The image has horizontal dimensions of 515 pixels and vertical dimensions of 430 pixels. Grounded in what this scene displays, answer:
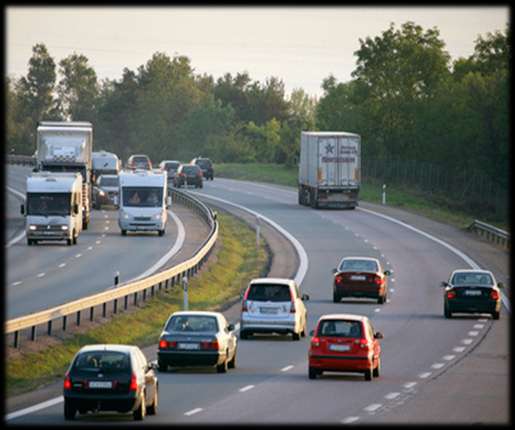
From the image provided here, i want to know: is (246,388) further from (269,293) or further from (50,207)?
(50,207)

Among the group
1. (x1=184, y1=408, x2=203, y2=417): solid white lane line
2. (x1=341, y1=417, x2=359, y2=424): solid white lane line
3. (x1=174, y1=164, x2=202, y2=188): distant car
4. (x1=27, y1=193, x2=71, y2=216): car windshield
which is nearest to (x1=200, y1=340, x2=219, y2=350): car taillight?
(x1=184, y1=408, x2=203, y2=417): solid white lane line

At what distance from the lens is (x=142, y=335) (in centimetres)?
3984

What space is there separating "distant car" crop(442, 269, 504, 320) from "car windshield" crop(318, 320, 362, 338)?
16.0 m

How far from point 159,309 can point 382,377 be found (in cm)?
1508

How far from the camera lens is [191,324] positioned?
3027 cm

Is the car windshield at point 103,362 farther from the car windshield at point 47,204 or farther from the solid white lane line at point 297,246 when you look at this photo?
the car windshield at point 47,204

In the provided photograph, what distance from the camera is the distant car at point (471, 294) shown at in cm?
4569

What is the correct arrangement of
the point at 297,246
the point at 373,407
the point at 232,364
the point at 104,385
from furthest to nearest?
the point at 297,246 → the point at 232,364 → the point at 373,407 → the point at 104,385

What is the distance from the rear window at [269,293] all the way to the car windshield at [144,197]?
36086 mm

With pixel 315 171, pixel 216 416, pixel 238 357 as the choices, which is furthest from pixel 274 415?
pixel 315 171

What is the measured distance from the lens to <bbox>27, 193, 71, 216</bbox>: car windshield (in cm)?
6706

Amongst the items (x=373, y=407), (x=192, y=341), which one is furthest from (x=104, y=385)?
(x=192, y=341)

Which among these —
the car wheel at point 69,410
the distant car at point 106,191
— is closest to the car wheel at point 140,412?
the car wheel at point 69,410

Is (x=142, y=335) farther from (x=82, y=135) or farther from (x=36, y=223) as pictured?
(x=82, y=135)
